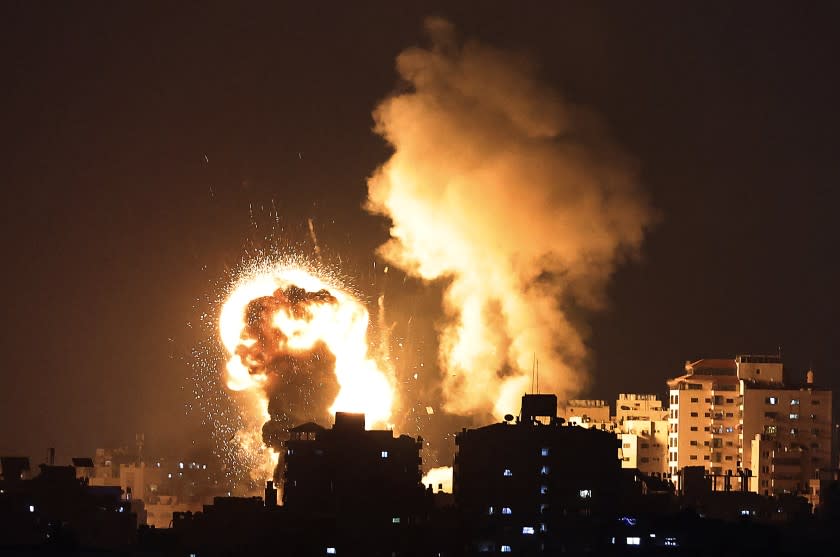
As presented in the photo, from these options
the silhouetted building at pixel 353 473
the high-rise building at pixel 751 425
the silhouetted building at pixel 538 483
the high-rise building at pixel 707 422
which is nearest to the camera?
the silhouetted building at pixel 353 473

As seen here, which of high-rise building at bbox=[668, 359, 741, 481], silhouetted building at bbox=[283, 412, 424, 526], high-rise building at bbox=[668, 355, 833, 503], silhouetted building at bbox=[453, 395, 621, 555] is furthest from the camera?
high-rise building at bbox=[668, 359, 741, 481]

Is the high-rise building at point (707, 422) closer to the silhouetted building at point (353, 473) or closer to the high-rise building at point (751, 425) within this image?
the high-rise building at point (751, 425)

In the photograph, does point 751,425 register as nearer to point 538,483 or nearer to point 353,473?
point 538,483

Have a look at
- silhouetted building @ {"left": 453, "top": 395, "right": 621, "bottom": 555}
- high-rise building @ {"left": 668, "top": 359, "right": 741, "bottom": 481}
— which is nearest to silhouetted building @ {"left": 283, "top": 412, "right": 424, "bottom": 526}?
silhouetted building @ {"left": 453, "top": 395, "right": 621, "bottom": 555}

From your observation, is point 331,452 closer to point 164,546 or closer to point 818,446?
point 164,546

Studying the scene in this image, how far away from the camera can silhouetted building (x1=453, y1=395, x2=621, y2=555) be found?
3671 inches

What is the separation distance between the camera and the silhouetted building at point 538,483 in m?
93.2

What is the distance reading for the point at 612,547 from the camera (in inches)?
3578

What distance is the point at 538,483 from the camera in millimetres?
96188

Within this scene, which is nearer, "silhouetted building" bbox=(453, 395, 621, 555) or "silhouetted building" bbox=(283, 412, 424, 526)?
"silhouetted building" bbox=(283, 412, 424, 526)

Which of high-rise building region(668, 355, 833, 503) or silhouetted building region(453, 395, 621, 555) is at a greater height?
high-rise building region(668, 355, 833, 503)

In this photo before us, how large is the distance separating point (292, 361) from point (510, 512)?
78.1 ft

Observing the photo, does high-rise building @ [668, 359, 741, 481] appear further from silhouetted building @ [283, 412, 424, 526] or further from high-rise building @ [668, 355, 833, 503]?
silhouetted building @ [283, 412, 424, 526]

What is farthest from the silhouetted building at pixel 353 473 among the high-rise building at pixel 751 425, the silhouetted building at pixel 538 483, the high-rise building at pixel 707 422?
the high-rise building at pixel 707 422
